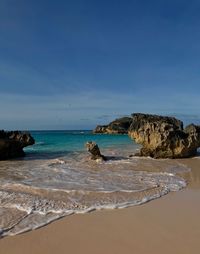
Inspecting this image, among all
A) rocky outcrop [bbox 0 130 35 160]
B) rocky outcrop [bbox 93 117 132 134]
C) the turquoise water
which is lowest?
the turquoise water

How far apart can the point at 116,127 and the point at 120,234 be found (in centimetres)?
8849

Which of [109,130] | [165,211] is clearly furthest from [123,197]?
[109,130]

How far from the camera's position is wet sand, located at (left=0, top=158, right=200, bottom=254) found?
Answer: 5418mm

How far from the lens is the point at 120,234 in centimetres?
610

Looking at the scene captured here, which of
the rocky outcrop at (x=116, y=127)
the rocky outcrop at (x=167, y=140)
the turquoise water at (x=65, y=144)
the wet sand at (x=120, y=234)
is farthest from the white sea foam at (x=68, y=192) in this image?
the rocky outcrop at (x=116, y=127)

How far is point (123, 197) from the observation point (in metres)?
9.50

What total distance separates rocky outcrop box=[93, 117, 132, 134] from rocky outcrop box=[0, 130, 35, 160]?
6609cm

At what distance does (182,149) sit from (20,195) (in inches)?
592

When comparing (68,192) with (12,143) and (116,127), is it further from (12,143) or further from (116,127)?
(116,127)

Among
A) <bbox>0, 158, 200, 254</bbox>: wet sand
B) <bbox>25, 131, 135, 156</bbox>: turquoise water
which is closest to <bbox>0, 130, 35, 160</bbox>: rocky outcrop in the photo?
<bbox>25, 131, 135, 156</bbox>: turquoise water

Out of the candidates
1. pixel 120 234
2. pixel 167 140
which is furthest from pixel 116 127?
pixel 120 234

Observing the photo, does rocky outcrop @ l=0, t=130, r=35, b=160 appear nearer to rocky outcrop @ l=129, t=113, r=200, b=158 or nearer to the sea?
the sea

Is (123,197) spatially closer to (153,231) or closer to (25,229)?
(153,231)

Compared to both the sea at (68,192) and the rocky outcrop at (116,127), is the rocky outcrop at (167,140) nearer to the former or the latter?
the sea at (68,192)
